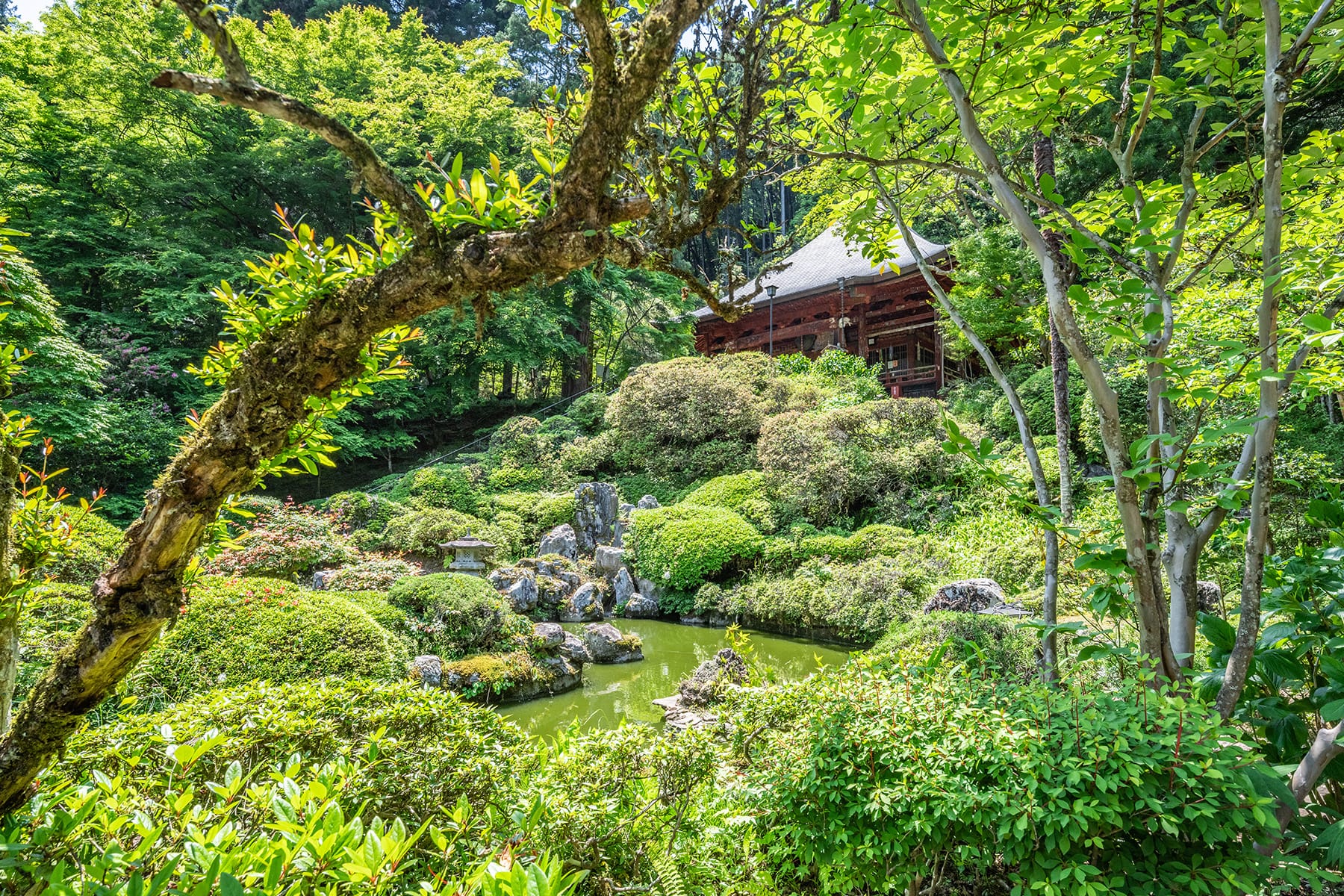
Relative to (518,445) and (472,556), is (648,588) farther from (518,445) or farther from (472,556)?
(518,445)

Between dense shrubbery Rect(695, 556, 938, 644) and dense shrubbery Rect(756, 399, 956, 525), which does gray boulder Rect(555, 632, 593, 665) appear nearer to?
dense shrubbery Rect(695, 556, 938, 644)

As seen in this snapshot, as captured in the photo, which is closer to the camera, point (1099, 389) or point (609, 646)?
point (1099, 389)

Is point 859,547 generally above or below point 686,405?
below

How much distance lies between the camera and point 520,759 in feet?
6.88

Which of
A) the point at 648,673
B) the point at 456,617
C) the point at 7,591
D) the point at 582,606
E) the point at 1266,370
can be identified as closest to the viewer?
the point at 7,591

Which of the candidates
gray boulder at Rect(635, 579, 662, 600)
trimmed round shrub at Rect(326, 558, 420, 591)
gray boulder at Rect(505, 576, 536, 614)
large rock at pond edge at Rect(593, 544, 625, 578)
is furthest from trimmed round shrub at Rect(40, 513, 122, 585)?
gray boulder at Rect(635, 579, 662, 600)

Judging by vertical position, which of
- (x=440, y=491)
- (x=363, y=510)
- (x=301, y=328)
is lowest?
(x=363, y=510)

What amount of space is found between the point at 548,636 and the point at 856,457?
5501mm

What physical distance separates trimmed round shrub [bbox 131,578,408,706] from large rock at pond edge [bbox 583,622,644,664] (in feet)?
7.93

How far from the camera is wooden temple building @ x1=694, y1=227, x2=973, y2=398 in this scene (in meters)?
14.7

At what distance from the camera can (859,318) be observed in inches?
631

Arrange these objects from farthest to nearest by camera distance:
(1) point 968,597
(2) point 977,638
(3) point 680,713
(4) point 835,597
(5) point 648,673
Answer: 1. (4) point 835,597
2. (5) point 648,673
3. (1) point 968,597
4. (3) point 680,713
5. (2) point 977,638

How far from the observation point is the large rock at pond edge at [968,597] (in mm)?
5773

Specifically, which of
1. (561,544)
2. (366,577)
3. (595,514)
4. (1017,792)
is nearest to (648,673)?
(366,577)
